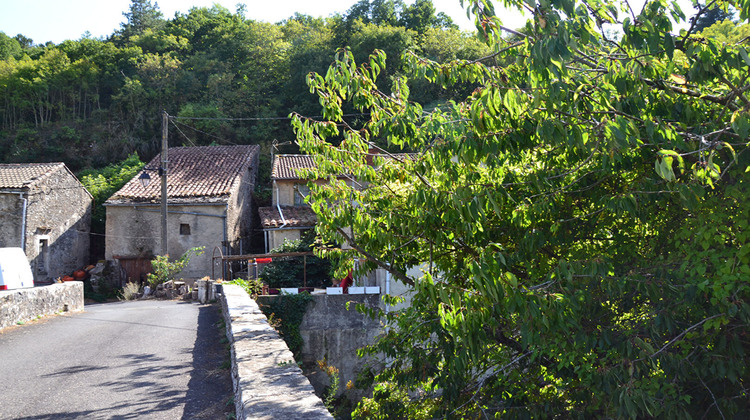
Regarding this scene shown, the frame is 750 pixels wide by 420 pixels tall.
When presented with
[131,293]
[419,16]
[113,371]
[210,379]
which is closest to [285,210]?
[131,293]

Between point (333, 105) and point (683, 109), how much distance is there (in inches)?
119

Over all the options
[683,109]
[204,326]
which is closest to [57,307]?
[204,326]

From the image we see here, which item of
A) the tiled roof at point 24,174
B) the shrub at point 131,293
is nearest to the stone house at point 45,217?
the tiled roof at point 24,174

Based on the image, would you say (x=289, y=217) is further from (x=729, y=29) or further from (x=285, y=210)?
(x=729, y=29)

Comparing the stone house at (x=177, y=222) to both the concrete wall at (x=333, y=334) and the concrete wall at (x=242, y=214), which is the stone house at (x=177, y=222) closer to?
the concrete wall at (x=242, y=214)

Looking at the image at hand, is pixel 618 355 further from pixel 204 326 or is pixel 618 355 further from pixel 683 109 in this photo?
pixel 204 326

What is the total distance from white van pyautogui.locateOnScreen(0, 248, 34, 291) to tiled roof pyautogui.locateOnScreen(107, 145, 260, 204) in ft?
39.8

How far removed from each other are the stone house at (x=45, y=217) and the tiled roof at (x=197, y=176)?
279 cm

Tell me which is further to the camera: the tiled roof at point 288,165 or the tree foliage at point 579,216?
the tiled roof at point 288,165

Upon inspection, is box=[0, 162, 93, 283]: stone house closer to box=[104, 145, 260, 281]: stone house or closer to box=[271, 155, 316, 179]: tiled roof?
box=[104, 145, 260, 281]: stone house

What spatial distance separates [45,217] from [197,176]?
657cm

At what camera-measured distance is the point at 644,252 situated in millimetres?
4684

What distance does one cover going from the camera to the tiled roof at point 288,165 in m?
26.1

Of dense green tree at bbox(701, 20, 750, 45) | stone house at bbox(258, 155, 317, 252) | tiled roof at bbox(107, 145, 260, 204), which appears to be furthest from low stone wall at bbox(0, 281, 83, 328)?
tiled roof at bbox(107, 145, 260, 204)
